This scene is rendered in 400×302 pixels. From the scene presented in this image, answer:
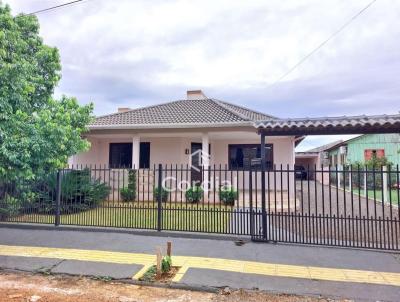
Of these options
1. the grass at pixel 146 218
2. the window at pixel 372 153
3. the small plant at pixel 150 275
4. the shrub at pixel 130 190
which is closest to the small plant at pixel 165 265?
the small plant at pixel 150 275

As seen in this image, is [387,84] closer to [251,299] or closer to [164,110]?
[164,110]

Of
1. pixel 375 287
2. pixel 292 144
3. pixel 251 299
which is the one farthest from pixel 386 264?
pixel 292 144

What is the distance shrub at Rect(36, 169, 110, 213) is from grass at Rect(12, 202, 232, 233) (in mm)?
256

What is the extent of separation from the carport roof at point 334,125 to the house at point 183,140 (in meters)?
4.22

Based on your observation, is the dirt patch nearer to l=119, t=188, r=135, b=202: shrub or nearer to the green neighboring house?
l=119, t=188, r=135, b=202: shrub

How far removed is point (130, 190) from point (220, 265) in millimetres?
7664

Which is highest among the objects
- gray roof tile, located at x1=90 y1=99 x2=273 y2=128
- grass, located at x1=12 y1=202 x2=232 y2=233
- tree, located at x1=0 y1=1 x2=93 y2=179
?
gray roof tile, located at x1=90 y1=99 x2=273 y2=128

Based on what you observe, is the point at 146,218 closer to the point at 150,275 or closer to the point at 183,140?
the point at 150,275

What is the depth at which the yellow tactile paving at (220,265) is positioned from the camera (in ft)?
16.4

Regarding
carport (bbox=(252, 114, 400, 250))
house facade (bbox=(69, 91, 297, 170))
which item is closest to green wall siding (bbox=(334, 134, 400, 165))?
house facade (bbox=(69, 91, 297, 170))

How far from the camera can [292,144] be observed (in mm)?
14898

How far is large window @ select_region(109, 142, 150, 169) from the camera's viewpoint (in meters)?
15.6

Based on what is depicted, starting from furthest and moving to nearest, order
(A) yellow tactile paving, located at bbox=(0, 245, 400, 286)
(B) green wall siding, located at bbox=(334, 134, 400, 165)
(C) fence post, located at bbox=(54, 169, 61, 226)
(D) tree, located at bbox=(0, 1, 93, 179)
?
1. (B) green wall siding, located at bbox=(334, 134, 400, 165)
2. (C) fence post, located at bbox=(54, 169, 61, 226)
3. (D) tree, located at bbox=(0, 1, 93, 179)
4. (A) yellow tactile paving, located at bbox=(0, 245, 400, 286)

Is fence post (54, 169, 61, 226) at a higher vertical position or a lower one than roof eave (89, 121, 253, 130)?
lower
